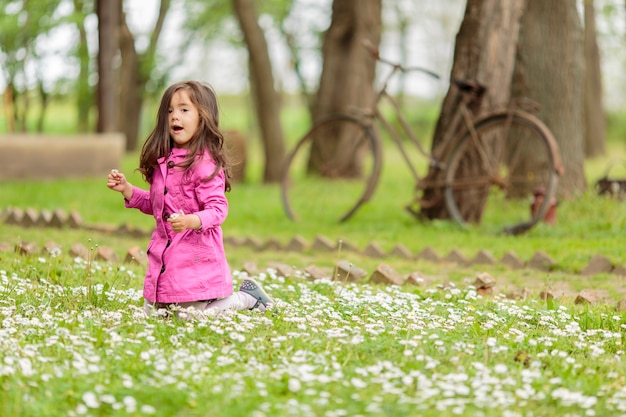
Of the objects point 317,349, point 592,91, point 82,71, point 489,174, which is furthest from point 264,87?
point 317,349

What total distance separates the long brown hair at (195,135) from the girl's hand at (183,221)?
404 mm

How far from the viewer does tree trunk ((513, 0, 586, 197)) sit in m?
11.4

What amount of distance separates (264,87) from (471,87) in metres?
6.47

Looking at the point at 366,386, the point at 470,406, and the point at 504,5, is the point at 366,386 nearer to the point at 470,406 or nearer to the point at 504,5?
the point at 470,406

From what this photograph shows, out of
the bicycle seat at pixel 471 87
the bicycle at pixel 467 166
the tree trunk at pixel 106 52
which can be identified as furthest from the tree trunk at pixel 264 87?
the bicycle seat at pixel 471 87

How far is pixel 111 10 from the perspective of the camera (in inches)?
618

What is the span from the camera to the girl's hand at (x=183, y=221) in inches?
180

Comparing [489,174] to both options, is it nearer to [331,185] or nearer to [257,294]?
[331,185]

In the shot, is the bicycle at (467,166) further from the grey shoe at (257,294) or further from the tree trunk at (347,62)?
the tree trunk at (347,62)

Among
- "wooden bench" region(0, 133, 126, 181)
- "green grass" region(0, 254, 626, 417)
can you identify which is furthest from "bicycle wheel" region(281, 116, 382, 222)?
"wooden bench" region(0, 133, 126, 181)

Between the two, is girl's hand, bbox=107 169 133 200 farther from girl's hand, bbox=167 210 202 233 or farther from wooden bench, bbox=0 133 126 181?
wooden bench, bbox=0 133 126 181

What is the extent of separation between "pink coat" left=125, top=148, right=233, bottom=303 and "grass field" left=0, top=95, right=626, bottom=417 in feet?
0.68

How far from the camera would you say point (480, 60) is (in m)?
9.39

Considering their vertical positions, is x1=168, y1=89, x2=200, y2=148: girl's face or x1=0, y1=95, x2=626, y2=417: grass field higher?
x1=168, y1=89, x2=200, y2=148: girl's face
